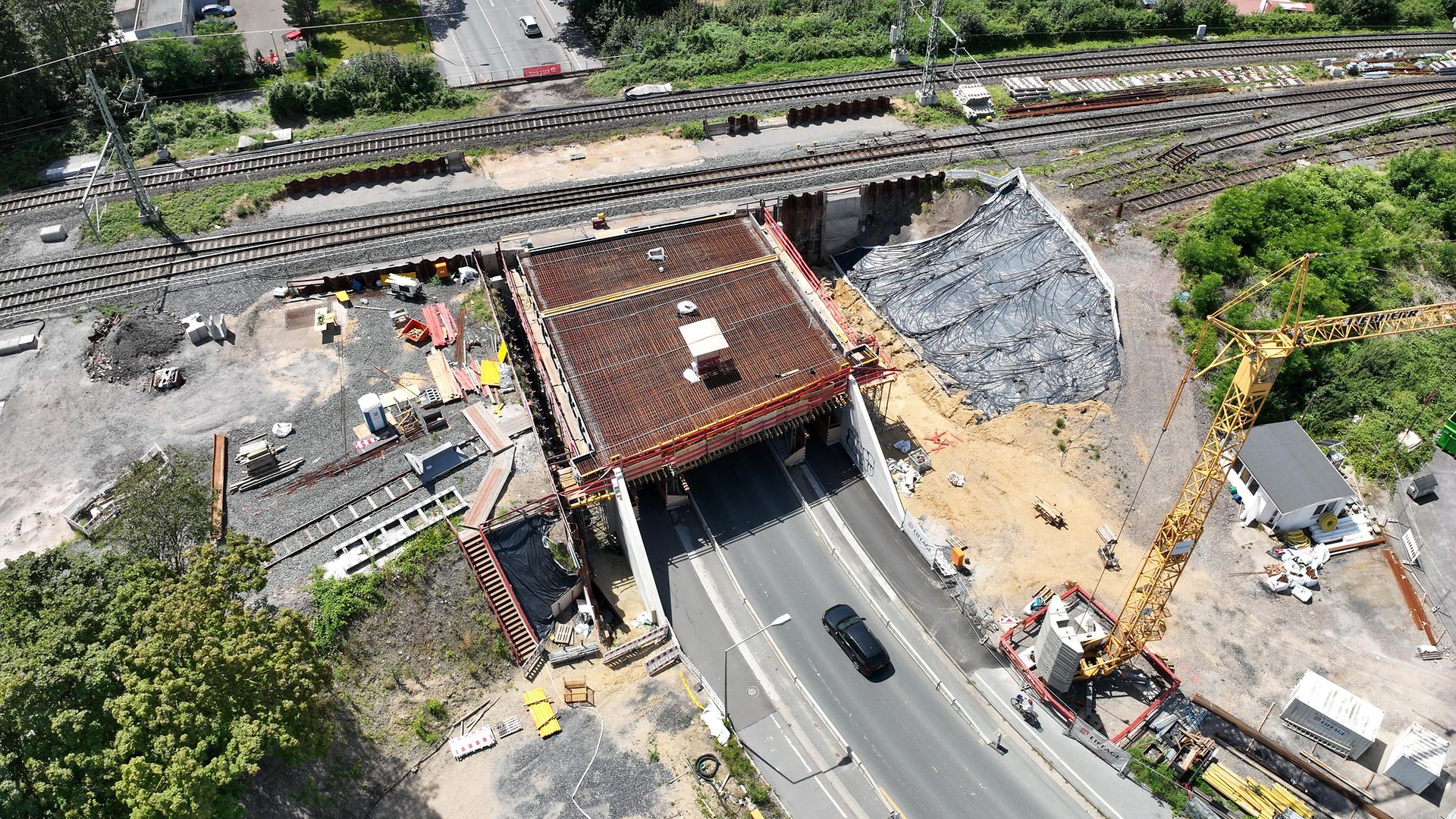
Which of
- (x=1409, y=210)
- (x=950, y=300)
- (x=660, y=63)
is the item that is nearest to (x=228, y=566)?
(x=950, y=300)

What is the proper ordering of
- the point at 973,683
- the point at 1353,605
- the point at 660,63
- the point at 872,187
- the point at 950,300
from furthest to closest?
the point at 660,63 → the point at 872,187 → the point at 950,300 → the point at 1353,605 → the point at 973,683

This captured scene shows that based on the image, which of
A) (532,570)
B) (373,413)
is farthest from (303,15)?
(532,570)

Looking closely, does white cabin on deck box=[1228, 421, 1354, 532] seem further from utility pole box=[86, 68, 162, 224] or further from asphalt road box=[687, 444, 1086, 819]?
utility pole box=[86, 68, 162, 224]

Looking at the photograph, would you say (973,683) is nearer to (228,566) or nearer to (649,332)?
(649,332)

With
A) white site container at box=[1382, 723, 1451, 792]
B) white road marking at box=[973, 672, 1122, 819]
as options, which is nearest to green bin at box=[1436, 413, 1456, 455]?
white site container at box=[1382, 723, 1451, 792]

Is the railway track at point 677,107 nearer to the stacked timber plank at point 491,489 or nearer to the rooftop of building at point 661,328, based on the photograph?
the rooftop of building at point 661,328

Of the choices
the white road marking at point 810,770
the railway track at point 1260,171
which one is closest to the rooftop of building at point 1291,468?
the railway track at point 1260,171
